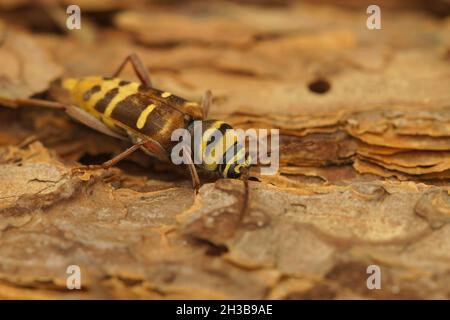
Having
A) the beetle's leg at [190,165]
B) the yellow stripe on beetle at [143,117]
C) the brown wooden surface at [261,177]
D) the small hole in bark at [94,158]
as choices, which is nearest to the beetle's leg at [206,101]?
the brown wooden surface at [261,177]

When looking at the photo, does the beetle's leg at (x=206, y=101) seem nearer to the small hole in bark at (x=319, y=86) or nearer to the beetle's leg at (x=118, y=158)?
the beetle's leg at (x=118, y=158)

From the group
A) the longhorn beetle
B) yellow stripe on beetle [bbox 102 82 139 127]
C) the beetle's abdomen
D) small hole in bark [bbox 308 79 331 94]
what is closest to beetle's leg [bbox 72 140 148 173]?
the longhorn beetle

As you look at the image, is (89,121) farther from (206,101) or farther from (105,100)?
(206,101)

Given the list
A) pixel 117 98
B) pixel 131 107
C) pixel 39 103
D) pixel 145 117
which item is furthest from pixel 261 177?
pixel 39 103

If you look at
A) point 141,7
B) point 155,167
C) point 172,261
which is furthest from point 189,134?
point 141,7

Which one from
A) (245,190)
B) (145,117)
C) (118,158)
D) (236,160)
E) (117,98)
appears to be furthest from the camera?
(117,98)

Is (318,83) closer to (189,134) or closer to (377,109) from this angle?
(377,109)
